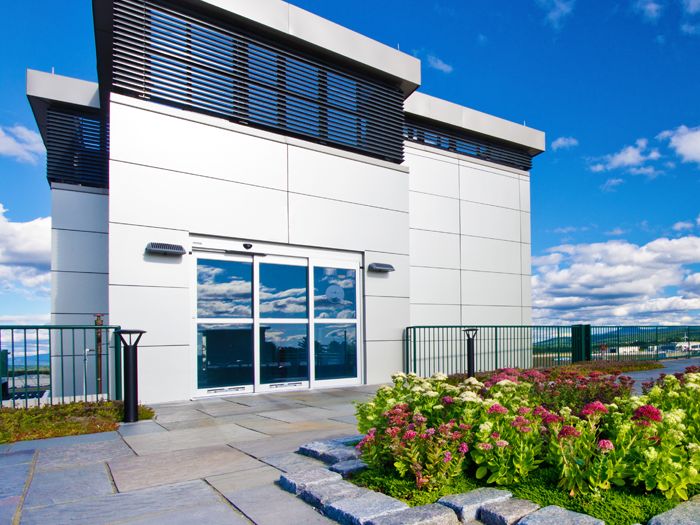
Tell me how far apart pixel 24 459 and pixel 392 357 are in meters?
6.92

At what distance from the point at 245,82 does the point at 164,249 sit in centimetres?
349

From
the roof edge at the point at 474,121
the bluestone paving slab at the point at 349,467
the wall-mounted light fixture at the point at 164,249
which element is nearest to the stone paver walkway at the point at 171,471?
the bluestone paving slab at the point at 349,467

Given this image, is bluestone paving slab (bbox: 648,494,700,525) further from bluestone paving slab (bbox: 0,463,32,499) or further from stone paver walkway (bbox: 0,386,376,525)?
bluestone paving slab (bbox: 0,463,32,499)

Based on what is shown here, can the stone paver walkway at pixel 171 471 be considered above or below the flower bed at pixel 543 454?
below

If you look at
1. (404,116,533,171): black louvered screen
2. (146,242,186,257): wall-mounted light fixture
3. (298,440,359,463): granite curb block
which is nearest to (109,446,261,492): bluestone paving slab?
(298,440,359,463): granite curb block

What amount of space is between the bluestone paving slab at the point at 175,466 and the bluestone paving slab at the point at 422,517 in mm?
1637

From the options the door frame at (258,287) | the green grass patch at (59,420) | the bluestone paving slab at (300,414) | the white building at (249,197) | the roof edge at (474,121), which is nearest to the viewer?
the green grass patch at (59,420)

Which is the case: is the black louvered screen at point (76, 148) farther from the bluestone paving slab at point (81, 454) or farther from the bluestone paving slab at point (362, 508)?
the bluestone paving slab at point (362, 508)

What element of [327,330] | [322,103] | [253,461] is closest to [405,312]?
[327,330]

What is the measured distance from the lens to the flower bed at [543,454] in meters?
2.91

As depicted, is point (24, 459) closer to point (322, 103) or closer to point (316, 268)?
point (316, 268)

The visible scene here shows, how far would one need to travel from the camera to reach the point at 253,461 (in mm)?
4160

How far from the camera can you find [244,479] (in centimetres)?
367

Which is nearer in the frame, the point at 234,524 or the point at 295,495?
the point at 234,524
